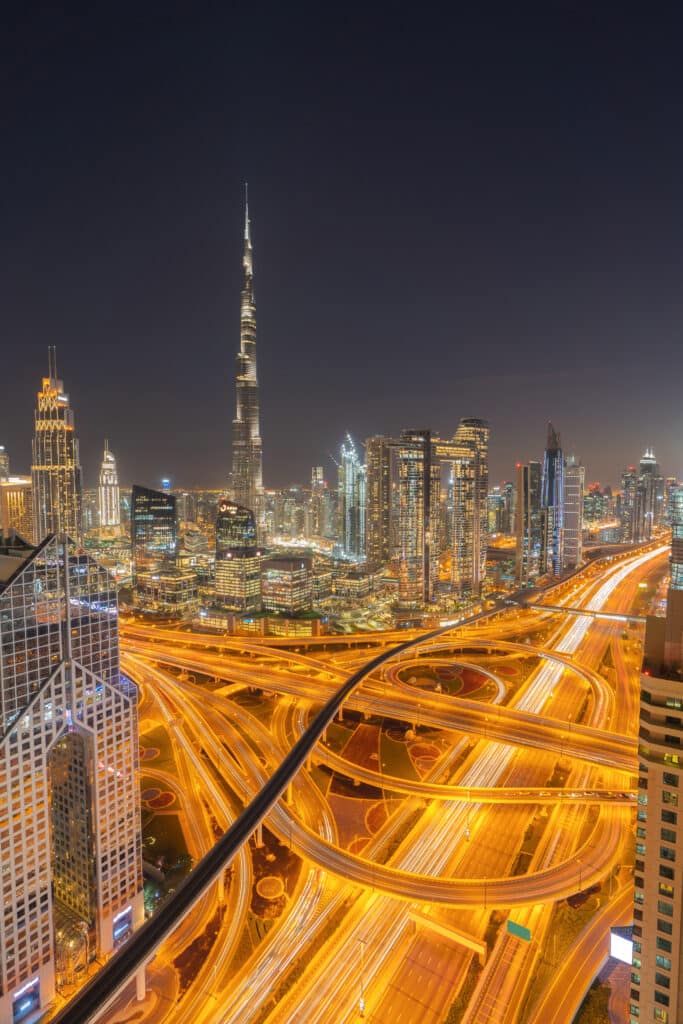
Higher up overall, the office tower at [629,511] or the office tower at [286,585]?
the office tower at [629,511]

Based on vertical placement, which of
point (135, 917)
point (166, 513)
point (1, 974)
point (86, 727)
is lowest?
point (135, 917)

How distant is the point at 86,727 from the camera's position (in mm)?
14594

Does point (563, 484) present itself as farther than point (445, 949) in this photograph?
Yes

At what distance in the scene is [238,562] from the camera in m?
56.4

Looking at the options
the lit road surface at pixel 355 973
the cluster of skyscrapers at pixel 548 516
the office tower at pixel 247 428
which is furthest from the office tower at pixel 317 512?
the lit road surface at pixel 355 973

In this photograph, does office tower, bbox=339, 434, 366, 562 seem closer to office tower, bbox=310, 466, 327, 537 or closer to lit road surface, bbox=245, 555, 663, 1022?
office tower, bbox=310, 466, 327, 537

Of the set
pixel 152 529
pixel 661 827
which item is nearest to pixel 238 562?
pixel 152 529

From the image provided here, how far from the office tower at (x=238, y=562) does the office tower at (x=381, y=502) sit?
25.0 meters

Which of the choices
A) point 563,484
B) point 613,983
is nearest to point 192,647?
point 613,983

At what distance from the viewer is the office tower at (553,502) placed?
74.7 meters

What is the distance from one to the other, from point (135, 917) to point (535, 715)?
2045 cm

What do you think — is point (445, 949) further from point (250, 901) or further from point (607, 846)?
point (607, 846)

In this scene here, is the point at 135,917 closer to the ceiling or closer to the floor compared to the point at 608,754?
closer to the floor

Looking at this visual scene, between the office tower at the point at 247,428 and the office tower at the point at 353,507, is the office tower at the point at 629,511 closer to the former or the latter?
the office tower at the point at 353,507
